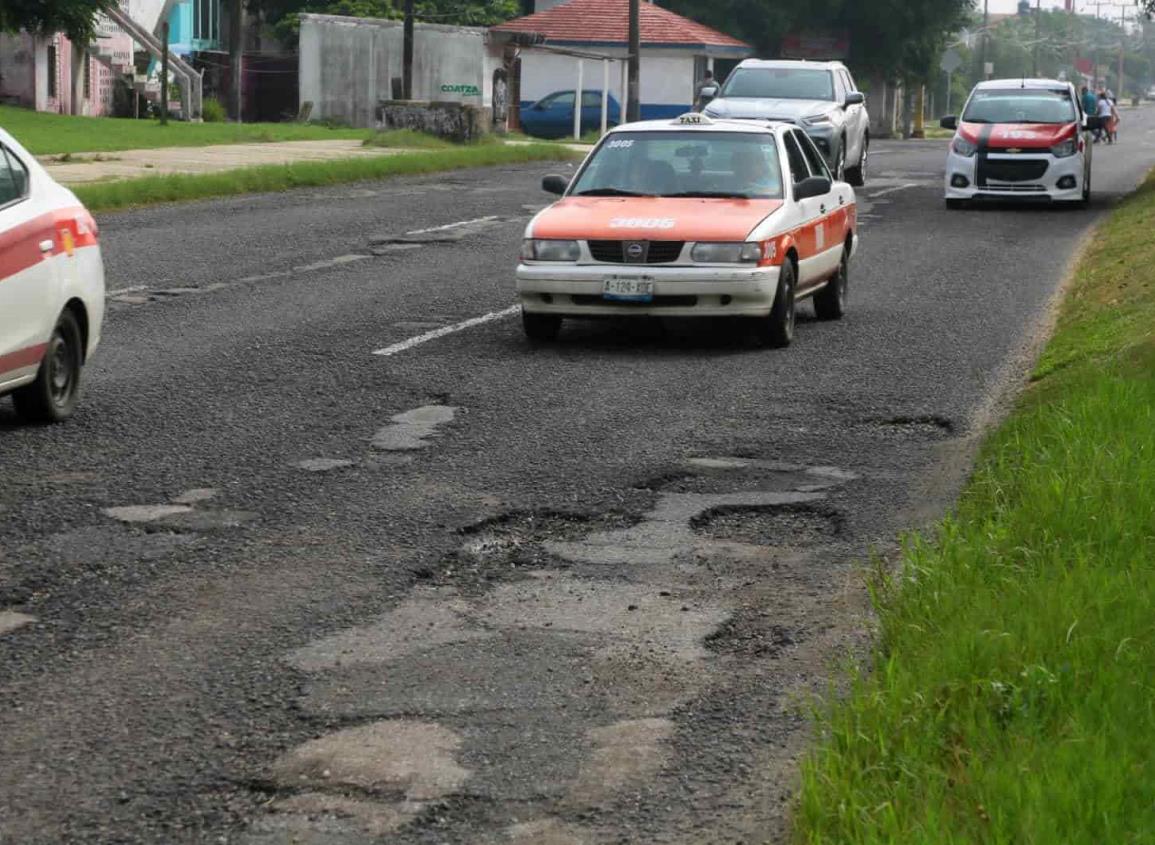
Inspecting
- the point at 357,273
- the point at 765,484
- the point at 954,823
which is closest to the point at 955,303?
the point at 357,273

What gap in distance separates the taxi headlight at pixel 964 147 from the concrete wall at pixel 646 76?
40.4 m

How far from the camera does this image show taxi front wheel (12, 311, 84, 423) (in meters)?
9.98

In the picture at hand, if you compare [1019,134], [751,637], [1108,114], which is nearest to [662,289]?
[751,637]

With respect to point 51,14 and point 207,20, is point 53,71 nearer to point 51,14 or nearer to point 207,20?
point 51,14

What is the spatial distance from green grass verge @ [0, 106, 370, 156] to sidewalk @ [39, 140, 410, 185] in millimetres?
929

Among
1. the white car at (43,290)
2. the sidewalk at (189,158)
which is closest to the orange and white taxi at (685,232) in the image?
the white car at (43,290)

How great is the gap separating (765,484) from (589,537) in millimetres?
1316

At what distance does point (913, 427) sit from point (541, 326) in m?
3.65

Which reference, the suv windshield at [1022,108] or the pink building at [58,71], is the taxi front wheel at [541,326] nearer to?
the suv windshield at [1022,108]

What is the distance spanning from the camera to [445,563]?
24.4 feet

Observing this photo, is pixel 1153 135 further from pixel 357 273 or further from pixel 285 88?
A: pixel 357 273

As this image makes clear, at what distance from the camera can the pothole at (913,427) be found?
1045 cm

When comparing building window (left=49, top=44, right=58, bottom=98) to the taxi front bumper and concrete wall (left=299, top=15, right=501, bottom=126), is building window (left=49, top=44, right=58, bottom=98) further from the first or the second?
the taxi front bumper

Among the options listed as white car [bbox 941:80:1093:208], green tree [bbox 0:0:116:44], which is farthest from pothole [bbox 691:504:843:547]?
green tree [bbox 0:0:116:44]
